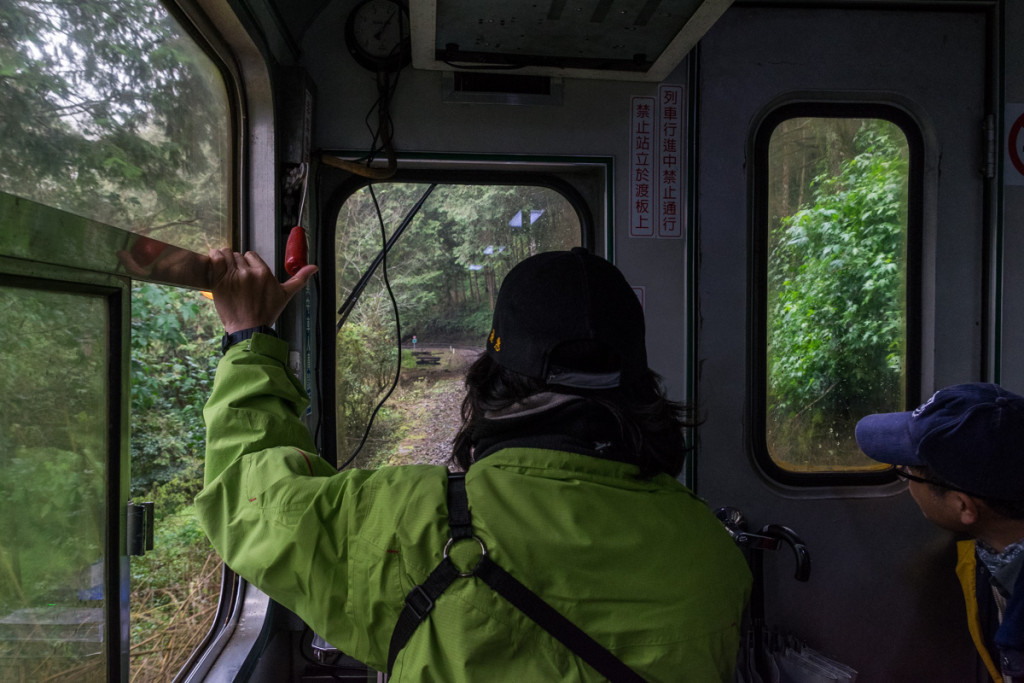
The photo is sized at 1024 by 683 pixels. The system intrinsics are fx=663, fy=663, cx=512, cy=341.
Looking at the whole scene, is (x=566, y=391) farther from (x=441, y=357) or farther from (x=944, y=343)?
(x=944, y=343)

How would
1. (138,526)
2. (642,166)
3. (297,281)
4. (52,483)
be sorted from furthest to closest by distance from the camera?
1. (642,166)
2. (297,281)
3. (138,526)
4. (52,483)

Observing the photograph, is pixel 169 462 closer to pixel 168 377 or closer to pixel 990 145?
pixel 168 377

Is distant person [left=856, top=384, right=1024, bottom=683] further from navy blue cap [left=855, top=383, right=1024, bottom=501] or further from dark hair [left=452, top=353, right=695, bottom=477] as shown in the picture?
dark hair [left=452, top=353, right=695, bottom=477]

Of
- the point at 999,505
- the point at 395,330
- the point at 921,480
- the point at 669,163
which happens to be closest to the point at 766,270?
the point at 669,163

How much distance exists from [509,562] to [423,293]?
4.28 feet

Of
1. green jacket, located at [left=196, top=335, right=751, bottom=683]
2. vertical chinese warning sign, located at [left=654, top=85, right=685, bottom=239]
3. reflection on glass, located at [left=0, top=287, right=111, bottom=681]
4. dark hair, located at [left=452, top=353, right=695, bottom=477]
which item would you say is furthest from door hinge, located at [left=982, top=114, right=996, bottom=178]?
reflection on glass, located at [left=0, top=287, right=111, bottom=681]

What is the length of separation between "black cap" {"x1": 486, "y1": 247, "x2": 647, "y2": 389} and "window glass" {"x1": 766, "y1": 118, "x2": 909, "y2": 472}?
4.05 ft

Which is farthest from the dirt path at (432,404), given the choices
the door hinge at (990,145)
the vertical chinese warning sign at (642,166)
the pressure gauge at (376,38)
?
the door hinge at (990,145)

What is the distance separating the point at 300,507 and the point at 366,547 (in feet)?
0.45

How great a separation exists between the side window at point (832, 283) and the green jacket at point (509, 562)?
1.24 meters

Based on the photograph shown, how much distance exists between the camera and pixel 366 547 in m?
0.94

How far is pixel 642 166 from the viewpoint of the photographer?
2.04 m

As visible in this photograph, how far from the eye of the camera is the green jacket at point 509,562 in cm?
89

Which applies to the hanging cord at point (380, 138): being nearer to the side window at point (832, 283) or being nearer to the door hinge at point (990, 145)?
the side window at point (832, 283)
